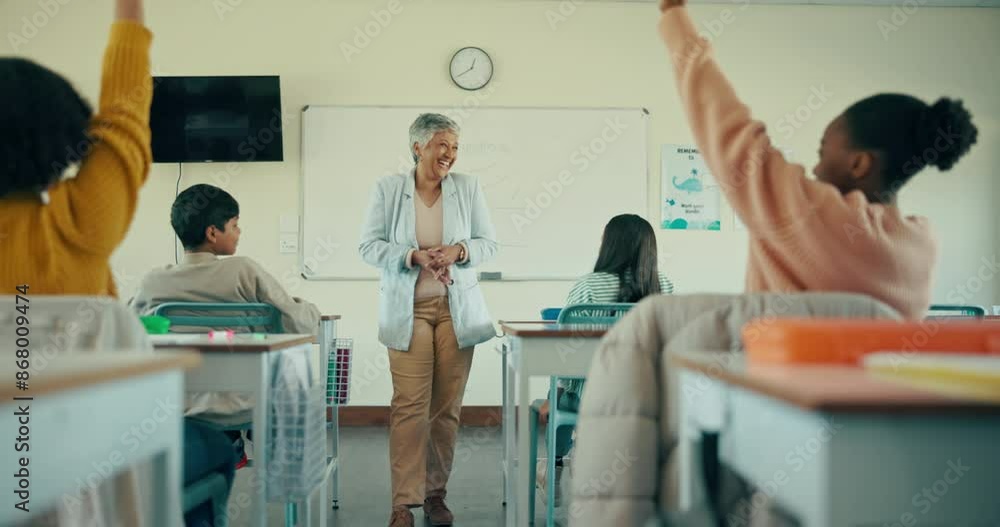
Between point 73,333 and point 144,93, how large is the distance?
0.49 meters

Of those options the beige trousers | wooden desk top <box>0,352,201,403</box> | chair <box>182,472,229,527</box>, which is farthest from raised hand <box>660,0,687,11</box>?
the beige trousers

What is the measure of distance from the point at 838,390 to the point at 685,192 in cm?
434

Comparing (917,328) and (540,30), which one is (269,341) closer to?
(917,328)

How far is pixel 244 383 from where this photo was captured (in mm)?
1643

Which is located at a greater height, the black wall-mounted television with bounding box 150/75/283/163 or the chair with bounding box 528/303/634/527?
the black wall-mounted television with bounding box 150/75/283/163

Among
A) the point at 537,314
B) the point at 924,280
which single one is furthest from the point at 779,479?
the point at 537,314

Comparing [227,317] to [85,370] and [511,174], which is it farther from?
[511,174]

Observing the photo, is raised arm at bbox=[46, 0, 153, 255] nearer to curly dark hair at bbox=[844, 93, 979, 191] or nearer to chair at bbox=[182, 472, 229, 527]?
chair at bbox=[182, 472, 229, 527]

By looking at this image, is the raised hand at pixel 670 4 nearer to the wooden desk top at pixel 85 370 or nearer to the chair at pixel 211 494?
the wooden desk top at pixel 85 370

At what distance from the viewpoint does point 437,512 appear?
107 inches

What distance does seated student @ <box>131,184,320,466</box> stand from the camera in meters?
2.31

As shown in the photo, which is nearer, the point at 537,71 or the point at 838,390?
the point at 838,390

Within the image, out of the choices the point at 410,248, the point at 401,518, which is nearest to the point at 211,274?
the point at 410,248

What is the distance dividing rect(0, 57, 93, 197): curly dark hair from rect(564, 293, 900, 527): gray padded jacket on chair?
903mm
